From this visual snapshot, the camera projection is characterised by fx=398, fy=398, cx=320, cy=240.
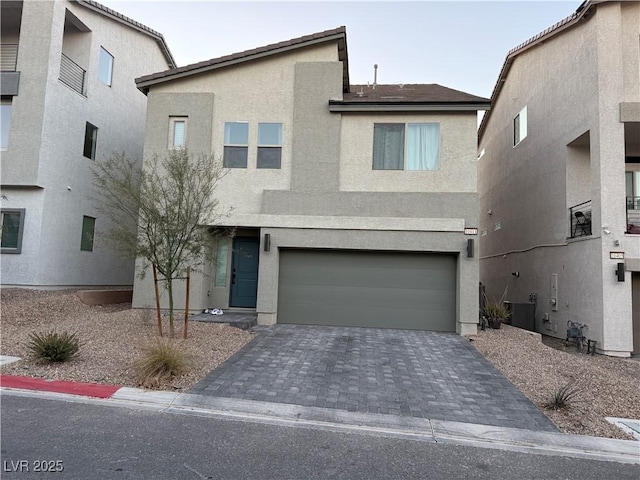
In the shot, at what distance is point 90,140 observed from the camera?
14445 mm

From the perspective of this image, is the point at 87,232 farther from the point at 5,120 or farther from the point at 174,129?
the point at 174,129

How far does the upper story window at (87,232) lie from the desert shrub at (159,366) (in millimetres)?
9276

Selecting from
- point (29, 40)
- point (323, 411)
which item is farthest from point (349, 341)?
point (29, 40)

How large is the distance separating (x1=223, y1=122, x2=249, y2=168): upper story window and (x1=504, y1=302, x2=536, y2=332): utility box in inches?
385

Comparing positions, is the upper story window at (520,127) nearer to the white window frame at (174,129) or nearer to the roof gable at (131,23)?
the white window frame at (174,129)

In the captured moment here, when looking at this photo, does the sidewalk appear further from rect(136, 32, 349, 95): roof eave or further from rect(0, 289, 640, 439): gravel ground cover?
rect(136, 32, 349, 95): roof eave

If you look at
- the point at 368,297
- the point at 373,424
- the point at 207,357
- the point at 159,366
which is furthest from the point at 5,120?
the point at 373,424

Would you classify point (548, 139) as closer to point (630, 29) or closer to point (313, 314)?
point (630, 29)

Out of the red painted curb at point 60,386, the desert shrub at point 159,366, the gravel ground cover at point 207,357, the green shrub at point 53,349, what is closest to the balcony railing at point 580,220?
the gravel ground cover at point 207,357

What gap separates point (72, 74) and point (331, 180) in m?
9.93

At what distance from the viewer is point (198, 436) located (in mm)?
4398

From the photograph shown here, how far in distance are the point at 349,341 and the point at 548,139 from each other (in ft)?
32.3

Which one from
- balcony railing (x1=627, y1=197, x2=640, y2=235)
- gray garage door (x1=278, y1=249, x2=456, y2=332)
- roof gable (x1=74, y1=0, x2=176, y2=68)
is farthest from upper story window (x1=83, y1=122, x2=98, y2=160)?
balcony railing (x1=627, y1=197, x2=640, y2=235)

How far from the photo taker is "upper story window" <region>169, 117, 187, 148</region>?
1152 centimetres
